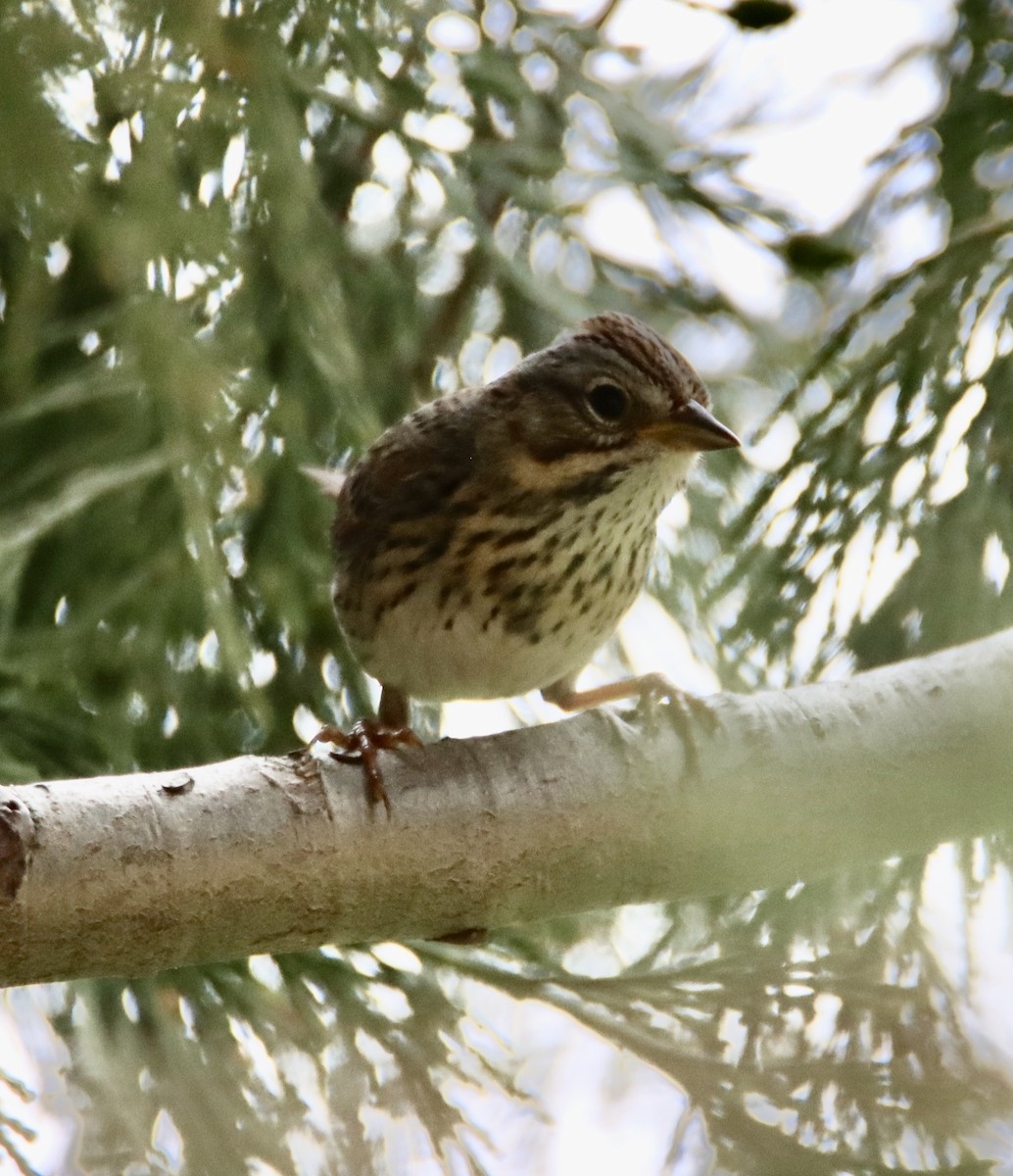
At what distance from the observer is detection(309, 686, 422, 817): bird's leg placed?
5.85 feet

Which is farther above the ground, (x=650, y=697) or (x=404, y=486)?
(x=404, y=486)

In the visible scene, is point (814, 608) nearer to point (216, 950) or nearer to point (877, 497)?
point (877, 497)

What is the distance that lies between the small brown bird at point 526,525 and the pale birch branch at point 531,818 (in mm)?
554

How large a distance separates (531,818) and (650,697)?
683 mm

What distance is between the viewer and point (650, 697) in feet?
8.09

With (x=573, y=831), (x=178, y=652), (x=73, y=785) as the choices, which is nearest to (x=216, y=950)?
(x=73, y=785)

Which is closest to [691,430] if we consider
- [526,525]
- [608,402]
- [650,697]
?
[608,402]

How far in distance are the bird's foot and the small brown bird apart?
28 centimetres

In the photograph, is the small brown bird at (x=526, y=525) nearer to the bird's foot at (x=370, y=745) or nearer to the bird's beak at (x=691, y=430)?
the bird's beak at (x=691, y=430)

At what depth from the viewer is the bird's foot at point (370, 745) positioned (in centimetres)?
178

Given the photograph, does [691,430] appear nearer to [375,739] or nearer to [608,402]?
[608,402]

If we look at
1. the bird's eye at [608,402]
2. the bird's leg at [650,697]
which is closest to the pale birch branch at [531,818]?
the bird's leg at [650,697]

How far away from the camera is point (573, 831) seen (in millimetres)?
1829

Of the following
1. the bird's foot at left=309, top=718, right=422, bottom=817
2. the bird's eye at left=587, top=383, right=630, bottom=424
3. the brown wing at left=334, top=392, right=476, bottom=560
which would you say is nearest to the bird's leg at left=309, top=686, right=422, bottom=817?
the bird's foot at left=309, top=718, right=422, bottom=817
